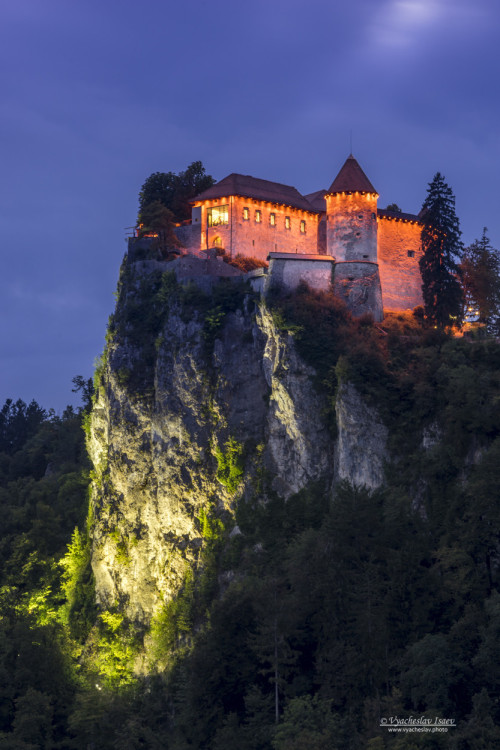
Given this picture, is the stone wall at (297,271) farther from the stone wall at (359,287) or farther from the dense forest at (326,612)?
the dense forest at (326,612)

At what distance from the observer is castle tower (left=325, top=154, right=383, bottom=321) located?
197ft

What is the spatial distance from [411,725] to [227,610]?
12480mm

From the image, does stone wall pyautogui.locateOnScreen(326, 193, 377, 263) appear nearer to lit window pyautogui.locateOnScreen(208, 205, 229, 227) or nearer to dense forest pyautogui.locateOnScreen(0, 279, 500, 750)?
dense forest pyautogui.locateOnScreen(0, 279, 500, 750)

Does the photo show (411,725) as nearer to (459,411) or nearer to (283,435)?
(459,411)

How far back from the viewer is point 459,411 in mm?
47469

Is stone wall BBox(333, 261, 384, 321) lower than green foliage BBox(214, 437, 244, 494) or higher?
higher

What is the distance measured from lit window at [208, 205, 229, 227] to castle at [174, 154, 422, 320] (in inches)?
2.4

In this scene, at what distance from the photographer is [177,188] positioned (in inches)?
2830

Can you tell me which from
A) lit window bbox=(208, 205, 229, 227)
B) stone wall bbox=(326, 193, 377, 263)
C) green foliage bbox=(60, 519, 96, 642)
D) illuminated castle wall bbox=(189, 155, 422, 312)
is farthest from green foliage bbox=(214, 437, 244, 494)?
lit window bbox=(208, 205, 229, 227)

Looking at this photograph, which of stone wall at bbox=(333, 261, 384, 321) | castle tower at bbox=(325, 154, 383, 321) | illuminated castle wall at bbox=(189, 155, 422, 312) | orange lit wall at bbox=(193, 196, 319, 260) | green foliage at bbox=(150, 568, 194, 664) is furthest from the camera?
orange lit wall at bbox=(193, 196, 319, 260)

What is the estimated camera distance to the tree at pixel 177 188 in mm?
71062

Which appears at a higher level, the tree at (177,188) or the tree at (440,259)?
the tree at (177,188)

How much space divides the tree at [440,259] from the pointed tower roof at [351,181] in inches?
160

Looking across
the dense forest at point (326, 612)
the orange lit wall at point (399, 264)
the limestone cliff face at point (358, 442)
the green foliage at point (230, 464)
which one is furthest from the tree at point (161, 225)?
the limestone cliff face at point (358, 442)
